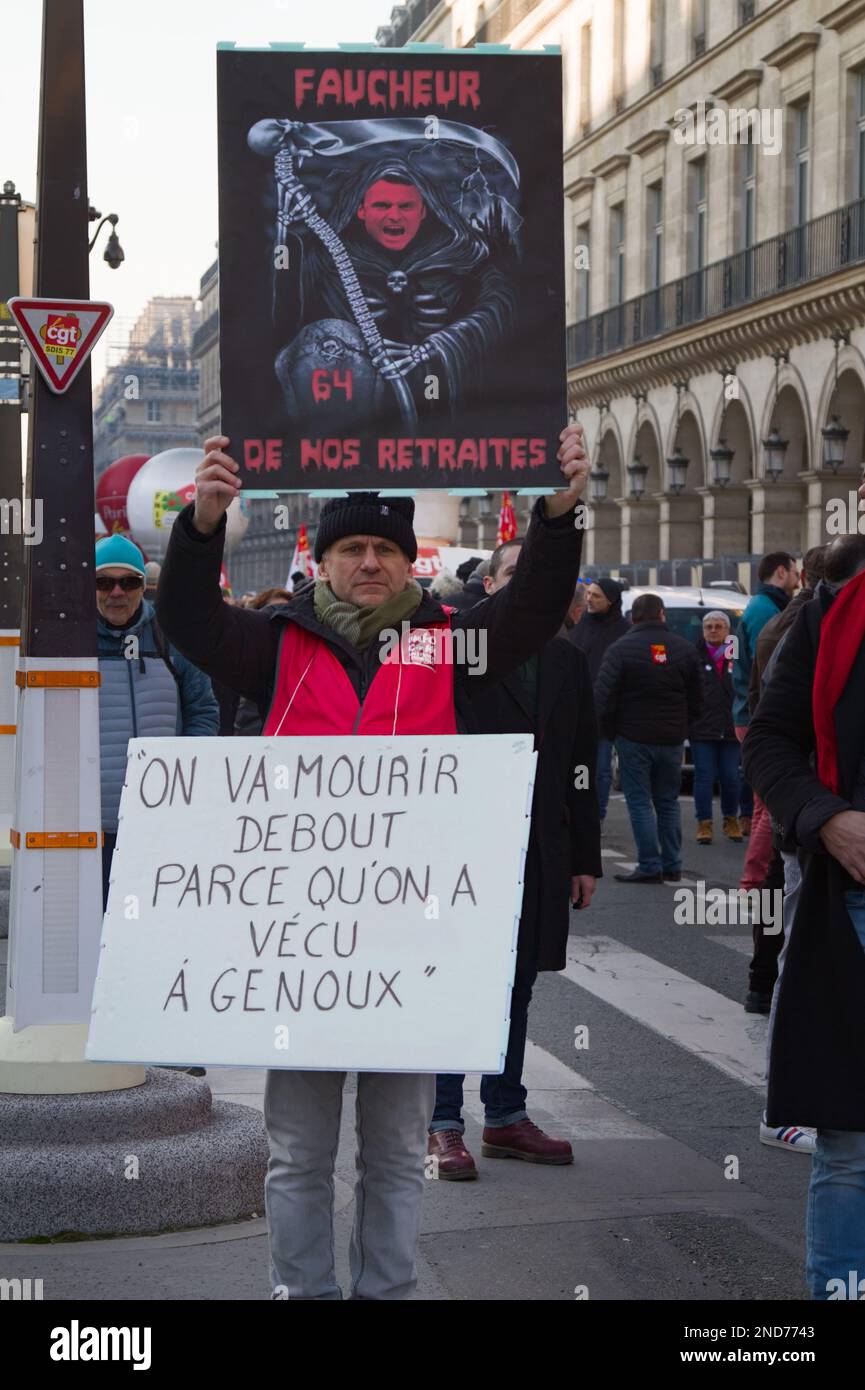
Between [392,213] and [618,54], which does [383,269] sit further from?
[618,54]

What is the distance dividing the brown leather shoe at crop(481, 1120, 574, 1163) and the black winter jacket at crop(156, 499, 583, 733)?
2.40m

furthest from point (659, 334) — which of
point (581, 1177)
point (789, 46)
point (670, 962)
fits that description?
point (581, 1177)

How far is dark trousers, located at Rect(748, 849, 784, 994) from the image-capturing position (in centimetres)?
852

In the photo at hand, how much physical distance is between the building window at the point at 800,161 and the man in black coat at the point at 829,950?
105 feet

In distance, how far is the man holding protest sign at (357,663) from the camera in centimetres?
403

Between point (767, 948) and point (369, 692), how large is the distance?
490cm

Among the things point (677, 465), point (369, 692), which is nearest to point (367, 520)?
point (369, 692)

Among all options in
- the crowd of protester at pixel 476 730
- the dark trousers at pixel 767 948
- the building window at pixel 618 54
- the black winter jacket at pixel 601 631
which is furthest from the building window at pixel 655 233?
the crowd of protester at pixel 476 730

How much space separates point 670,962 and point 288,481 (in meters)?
6.61

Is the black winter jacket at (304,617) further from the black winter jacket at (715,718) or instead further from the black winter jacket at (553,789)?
the black winter jacket at (715,718)

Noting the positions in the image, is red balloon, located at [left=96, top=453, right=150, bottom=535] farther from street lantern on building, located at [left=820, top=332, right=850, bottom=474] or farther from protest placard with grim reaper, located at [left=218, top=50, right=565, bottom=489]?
protest placard with grim reaper, located at [left=218, top=50, right=565, bottom=489]

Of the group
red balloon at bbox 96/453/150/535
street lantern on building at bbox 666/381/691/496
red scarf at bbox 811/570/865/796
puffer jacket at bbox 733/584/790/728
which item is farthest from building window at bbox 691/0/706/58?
red scarf at bbox 811/570/865/796

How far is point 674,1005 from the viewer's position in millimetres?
9219

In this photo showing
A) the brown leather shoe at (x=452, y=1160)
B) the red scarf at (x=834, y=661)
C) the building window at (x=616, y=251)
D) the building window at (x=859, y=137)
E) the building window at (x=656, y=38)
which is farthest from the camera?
the building window at (x=616, y=251)
